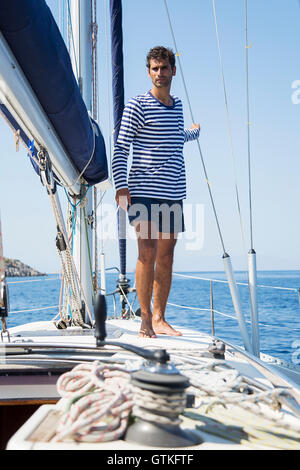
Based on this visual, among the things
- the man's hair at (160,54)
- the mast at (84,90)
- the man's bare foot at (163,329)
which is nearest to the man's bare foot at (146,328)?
the man's bare foot at (163,329)

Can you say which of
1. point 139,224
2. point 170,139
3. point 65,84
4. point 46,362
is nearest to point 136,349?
point 46,362

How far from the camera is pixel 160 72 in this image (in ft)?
7.06

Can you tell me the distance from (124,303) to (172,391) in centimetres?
277

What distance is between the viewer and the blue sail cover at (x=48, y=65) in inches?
47.6

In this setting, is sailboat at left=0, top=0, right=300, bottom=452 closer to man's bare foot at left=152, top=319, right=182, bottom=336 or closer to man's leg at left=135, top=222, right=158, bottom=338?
man's bare foot at left=152, top=319, right=182, bottom=336

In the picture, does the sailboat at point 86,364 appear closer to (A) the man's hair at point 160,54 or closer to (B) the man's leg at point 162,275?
(B) the man's leg at point 162,275

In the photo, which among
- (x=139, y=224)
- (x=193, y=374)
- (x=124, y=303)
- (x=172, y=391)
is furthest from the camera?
(x=124, y=303)

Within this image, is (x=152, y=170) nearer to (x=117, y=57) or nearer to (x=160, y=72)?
(x=160, y=72)

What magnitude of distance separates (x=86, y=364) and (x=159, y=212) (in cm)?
117

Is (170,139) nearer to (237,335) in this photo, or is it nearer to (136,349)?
(136,349)

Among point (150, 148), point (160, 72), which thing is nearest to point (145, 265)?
point (150, 148)

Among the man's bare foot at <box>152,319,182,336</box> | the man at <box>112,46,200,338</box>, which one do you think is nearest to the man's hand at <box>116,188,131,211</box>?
the man at <box>112,46,200,338</box>

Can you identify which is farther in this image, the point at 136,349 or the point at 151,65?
the point at 151,65
